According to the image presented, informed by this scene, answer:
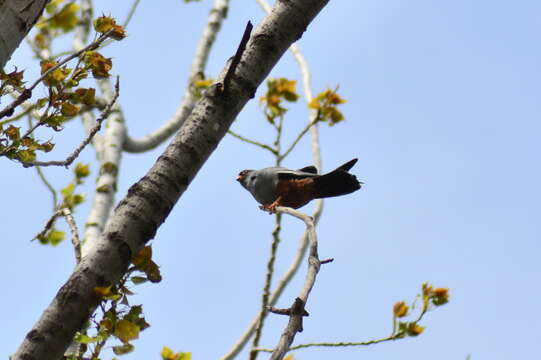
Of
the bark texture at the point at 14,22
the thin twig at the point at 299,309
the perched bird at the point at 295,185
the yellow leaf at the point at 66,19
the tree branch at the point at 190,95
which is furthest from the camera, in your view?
the tree branch at the point at 190,95

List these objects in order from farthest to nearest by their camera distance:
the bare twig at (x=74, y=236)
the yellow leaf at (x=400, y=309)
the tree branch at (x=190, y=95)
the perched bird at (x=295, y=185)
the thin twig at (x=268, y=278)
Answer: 1. the tree branch at (x=190, y=95)
2. the perched bird at (x=295, y=185)
3. the yellow leaf at (x=400, y=309)
4. the thin twig at (x=268, y=278)
5. the bare twig at (x=74, y=236)

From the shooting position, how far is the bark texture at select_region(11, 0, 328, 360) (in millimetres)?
2213

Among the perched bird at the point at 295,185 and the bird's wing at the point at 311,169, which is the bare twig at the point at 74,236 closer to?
the perched bird at the point at 295,185

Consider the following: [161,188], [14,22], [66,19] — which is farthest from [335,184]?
[14,22]

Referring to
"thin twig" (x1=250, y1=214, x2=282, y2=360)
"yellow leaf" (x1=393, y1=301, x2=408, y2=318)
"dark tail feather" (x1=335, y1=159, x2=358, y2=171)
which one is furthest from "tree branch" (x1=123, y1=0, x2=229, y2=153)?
"yellow leaf" (x1=393, y1=301, x2=408, y2=318)

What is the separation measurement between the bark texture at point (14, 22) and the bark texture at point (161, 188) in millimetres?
631

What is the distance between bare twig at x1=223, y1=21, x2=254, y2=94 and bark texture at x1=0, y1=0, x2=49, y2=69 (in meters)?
0.71

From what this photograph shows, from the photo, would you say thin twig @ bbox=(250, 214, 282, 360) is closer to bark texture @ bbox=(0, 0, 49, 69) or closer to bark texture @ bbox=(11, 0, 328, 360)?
bark texture @ bbox=(11, 0, 328, 360)

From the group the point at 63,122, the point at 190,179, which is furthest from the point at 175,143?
the point at 63,122

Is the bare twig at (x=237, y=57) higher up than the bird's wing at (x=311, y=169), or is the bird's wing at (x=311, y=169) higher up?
the bird's wing at (x=311, y=169)

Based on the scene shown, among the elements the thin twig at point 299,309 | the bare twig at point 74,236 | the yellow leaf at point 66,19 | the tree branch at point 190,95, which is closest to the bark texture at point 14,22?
the bare twig at point 74,236

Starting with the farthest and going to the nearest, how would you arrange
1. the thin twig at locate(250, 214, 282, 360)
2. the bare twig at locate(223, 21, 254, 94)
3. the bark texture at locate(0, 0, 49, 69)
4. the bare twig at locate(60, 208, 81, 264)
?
the thin twig at locate(250, 214, 282, 360), the bare twig at locate(60, 208, 81, 264), the bare twig at locate(223, 21, 254, 94), the bark texture at locate(0, 0, 49, 69)

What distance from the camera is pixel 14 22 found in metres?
2.20

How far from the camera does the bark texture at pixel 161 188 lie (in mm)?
2213
